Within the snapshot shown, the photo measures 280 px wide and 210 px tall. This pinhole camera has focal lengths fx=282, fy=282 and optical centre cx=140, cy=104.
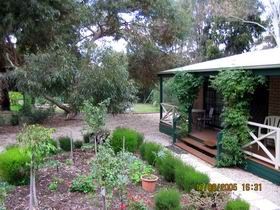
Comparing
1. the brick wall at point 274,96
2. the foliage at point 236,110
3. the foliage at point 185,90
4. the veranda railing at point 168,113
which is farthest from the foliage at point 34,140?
the veranda railing at point 168,113

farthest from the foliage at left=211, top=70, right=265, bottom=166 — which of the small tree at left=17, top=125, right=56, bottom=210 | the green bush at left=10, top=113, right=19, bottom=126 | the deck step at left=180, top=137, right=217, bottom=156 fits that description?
the green bush at left=10, top=113, right=19, bottom=126

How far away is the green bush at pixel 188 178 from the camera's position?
15.2ft

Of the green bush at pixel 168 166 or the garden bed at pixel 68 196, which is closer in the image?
the garden bed at pixel 68 196

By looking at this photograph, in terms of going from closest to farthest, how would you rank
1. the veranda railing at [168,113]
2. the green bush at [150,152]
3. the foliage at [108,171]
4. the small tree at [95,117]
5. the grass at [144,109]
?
the foliage at [108,171]
the green bush at [150,152]
the small tree at [95,117]
the veranda railing at [168,113]
the grass at [144,109]

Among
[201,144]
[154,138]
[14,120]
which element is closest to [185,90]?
[201,144]

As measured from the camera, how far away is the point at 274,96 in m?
8.11

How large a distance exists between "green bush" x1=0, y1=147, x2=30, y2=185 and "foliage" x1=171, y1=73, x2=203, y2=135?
5325 mm

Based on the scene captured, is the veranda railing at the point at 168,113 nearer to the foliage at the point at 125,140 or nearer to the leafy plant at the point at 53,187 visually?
the foliage at the point at 125,140

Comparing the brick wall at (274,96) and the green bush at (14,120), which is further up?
the brick wall at (274,96)

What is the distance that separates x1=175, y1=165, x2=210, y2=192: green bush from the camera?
15.2ft

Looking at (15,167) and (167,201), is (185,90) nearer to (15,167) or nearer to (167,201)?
(167,201)

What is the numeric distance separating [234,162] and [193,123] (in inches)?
158

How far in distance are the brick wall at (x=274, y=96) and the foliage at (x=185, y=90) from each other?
2.04 m

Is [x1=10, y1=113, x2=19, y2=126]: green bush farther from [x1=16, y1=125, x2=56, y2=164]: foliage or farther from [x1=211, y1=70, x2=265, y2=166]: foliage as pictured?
[x1=211, y1=70, x2=265, y2=166]: foliage
